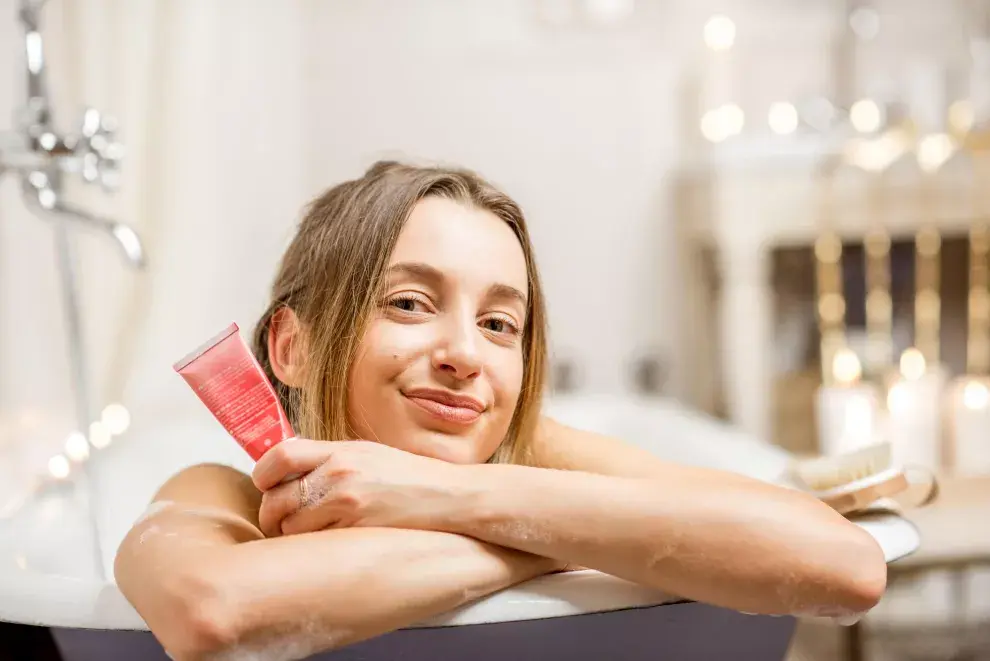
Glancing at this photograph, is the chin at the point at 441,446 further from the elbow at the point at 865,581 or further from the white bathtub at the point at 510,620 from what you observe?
the elbow at the point at 865,581

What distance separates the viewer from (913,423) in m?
1.44

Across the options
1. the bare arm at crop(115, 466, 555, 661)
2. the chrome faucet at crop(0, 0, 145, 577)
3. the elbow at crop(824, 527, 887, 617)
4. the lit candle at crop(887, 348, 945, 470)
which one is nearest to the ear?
the bare arm at crop(115, 466, 555, 661)

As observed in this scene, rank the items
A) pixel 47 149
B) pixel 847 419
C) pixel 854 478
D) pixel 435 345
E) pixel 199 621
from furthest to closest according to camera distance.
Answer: pixel 847 419 → pixel 47 149 → pixel 854 478 → pixel 435 345 → pixel 199 621

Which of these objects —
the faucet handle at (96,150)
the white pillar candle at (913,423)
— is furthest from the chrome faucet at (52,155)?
the white pillar candle at (913,423)

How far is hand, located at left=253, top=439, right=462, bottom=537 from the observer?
1.73 ft

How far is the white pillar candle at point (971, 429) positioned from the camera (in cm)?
143

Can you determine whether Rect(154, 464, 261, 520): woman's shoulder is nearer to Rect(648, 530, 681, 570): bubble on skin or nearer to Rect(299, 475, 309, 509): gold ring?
Rect(299, 475, 309, 509): gold ring

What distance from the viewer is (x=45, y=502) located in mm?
908

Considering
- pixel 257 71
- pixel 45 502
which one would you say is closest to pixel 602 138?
pixel 257 71

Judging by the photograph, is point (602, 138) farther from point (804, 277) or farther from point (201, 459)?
point (201, 459)

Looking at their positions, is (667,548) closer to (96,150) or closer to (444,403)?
(444,403)

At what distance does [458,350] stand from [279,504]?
0.14 meters

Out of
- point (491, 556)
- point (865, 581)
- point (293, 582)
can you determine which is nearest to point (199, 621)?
point (293, 582)

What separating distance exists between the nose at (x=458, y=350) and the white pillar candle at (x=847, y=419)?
36.3 inches
